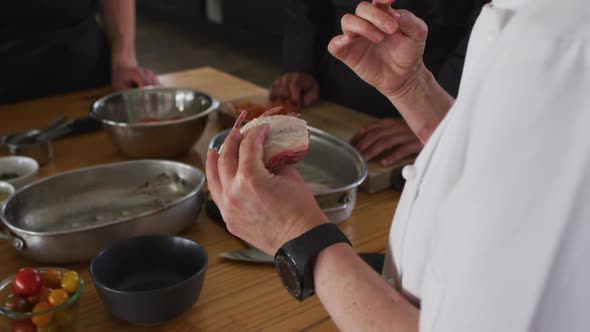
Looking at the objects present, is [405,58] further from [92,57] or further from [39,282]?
[92,57]

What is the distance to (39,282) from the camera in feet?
3.16

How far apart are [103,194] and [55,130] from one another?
1.54 feet

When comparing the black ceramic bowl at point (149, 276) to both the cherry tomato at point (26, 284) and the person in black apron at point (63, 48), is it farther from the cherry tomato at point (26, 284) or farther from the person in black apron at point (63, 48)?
the person in black apron at point (63, 48)

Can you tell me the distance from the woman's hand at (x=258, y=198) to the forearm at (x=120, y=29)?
1532mm

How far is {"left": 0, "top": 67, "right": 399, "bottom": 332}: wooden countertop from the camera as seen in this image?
989 millimetres

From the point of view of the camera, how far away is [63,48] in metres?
2.17

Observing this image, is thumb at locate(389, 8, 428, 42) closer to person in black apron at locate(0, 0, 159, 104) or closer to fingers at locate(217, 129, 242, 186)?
fingers at locate(217, 129, 242, 186)

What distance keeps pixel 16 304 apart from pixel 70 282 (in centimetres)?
8

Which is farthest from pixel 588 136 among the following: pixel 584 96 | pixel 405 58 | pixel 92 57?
pixel 92 57

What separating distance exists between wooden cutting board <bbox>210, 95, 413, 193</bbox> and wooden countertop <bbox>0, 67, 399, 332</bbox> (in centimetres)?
3

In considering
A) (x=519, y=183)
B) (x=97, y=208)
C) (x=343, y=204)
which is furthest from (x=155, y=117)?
(x=519, y=183)

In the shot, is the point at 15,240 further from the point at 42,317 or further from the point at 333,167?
the point at 333,167

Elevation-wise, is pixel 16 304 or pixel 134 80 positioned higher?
pixel 16 304

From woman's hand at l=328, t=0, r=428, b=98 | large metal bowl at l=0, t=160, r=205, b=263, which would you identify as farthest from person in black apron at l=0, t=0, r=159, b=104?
woman's hand at l=328, t=0, r=428, b=98
